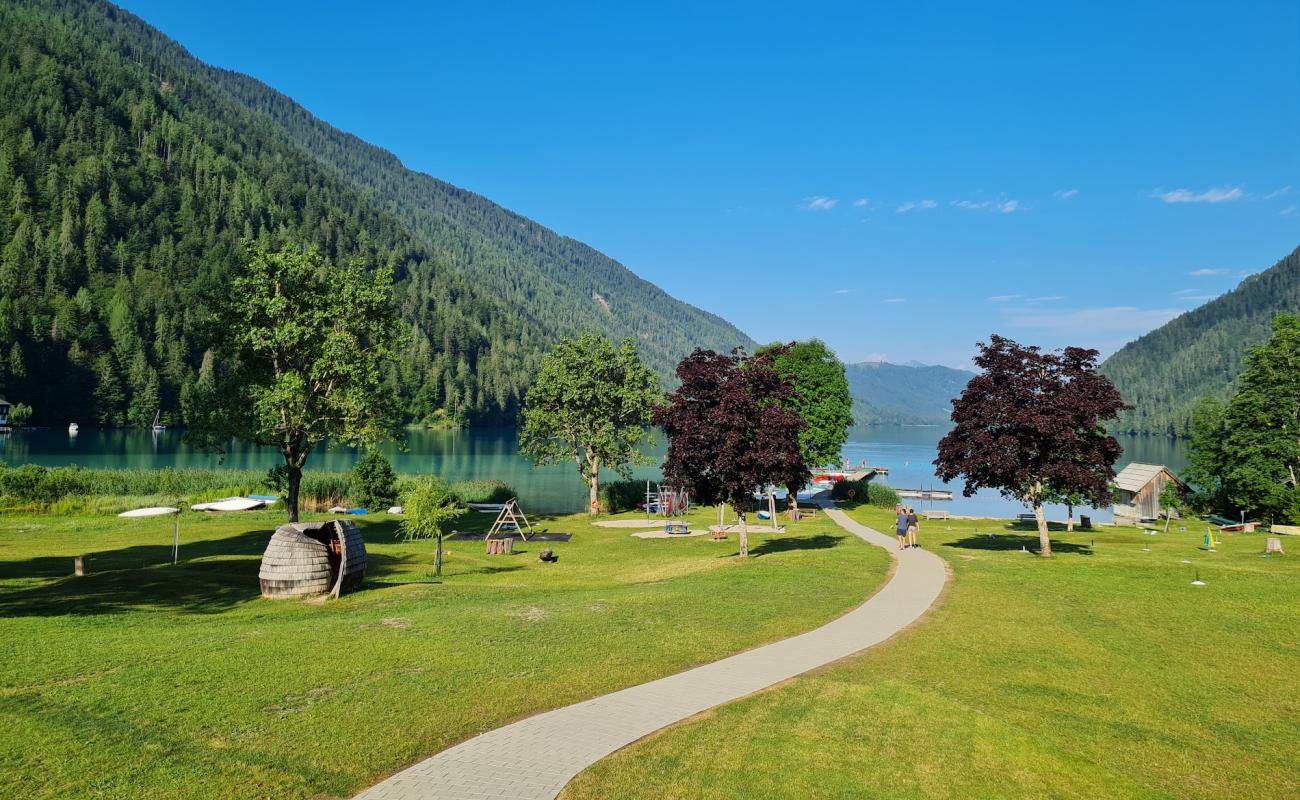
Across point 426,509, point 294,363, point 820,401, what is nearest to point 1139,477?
point 820,401

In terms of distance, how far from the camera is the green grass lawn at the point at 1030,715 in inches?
405

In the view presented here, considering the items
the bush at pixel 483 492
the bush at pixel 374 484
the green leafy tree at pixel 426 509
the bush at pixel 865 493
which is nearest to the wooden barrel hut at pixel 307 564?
the green leafy tree at pixel 426 509

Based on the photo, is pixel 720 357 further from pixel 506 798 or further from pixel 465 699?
pixel 506 798

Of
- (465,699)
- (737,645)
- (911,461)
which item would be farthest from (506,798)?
(911,461)

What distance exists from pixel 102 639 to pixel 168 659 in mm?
2976

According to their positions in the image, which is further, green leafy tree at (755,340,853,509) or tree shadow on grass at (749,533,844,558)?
green leafy tree at (755,340,853,509)

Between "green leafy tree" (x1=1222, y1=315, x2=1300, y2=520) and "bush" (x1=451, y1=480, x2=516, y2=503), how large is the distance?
57415 mm

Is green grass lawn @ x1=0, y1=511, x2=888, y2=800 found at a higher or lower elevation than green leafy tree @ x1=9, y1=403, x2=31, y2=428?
lower

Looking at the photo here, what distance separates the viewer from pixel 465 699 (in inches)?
530

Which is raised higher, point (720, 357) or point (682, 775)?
point (720, 357)

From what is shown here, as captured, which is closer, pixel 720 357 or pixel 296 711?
pixel 296 711

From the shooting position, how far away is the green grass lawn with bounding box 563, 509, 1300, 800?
10289mm

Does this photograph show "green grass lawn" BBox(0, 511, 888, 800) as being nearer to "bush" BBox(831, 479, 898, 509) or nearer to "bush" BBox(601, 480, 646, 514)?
"bush" BBox(601, 480, 646, 514)

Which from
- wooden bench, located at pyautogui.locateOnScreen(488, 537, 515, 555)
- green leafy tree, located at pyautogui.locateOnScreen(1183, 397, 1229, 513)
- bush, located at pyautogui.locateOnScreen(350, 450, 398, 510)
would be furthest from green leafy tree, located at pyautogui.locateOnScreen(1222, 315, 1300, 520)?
bush, located at pyautogui.locateOnScreen(350, 450, 398, 510)
